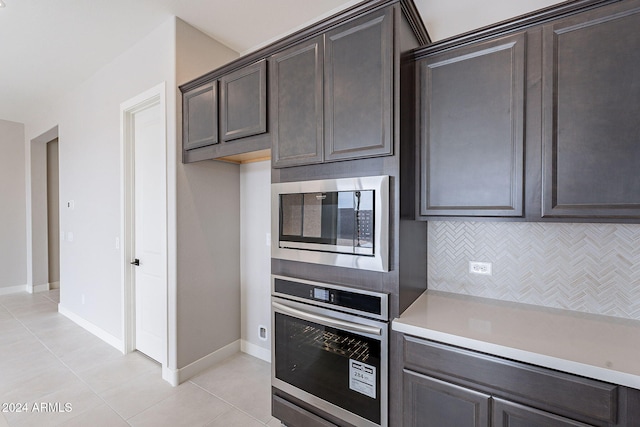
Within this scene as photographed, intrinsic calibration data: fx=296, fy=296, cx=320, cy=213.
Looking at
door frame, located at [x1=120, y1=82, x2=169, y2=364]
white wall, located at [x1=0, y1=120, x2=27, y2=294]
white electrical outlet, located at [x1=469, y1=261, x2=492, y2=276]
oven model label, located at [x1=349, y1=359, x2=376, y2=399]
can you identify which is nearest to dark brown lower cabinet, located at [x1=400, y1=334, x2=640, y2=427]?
oven model label, located at [x1=349, y1=359, x2=376, y2=399]

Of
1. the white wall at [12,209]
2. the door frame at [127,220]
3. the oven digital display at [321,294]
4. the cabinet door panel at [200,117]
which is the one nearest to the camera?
the oven digital display at [321,294]

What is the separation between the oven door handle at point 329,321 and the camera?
1.52 meters

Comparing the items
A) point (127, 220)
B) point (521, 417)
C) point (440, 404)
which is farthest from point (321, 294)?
point (127, 220)

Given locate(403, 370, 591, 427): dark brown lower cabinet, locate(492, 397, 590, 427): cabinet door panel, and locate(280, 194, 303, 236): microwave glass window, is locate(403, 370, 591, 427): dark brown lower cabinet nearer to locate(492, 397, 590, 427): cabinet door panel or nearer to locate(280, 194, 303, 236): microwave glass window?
locate(492, 397, 590, 427): cabinet door panel

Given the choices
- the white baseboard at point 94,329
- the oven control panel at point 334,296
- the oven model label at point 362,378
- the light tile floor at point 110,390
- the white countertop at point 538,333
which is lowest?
the light tile floor at point 110,390

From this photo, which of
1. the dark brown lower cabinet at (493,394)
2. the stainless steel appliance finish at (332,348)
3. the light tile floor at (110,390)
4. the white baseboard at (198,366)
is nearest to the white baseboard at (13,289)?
the light tile floor at (110,390)

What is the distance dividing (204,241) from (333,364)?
1.67m

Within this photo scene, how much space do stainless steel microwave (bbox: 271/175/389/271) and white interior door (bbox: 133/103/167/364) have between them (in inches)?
52.5

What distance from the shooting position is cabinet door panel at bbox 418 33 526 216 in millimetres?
1460

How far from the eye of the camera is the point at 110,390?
7.87 feet

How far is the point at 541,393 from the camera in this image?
1161mm

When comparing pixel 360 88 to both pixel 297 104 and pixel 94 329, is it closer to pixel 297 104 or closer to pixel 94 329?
pixel 297 104

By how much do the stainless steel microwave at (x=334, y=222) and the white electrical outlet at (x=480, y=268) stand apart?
75 cm

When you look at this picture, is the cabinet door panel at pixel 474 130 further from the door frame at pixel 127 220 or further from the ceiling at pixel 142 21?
the door frame at pixel 127 220
